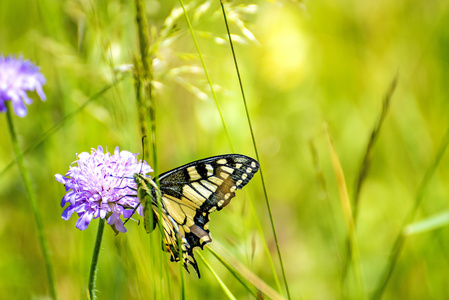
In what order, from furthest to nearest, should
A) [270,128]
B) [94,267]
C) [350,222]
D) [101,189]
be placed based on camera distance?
1. [270,128]
2. [350,222]
3. [101,189]
4. [94,267]

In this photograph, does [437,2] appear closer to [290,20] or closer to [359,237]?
[290,20]

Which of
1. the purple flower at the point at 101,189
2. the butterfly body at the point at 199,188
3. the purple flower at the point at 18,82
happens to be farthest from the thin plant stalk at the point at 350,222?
the purple flower at the point at 18,82

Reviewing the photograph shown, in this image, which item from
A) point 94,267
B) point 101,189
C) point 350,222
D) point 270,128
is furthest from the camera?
point 270,128

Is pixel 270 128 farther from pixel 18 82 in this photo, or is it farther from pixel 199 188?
pixel 18 82

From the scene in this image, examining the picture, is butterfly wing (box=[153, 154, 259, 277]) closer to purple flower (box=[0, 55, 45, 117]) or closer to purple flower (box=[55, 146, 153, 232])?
purple flower (box=[55, 146, 153, 232])

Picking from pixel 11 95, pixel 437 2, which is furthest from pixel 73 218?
pixel 437 2

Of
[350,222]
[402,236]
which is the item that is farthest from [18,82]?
[402,236]

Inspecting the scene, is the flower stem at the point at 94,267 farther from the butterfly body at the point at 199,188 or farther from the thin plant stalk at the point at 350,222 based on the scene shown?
the thin plant stalk at the point at 350,222
